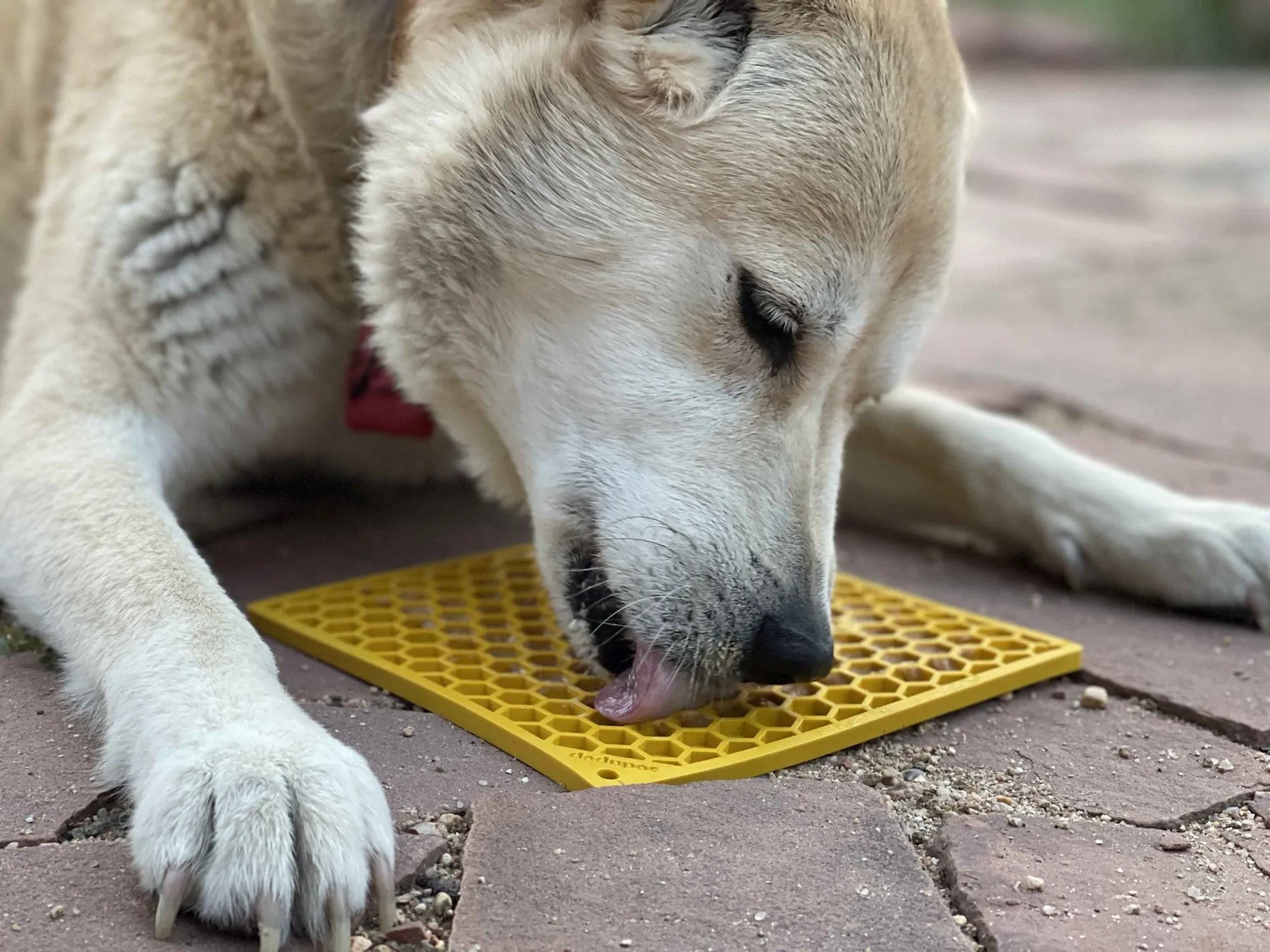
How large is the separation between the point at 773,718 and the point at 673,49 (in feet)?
2.89

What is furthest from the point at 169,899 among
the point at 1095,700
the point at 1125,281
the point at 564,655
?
the point at 1125,281

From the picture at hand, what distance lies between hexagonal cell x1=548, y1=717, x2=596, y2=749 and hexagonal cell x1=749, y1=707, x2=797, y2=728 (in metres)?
0.22

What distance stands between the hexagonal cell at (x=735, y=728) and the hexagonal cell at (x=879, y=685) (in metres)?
0.21

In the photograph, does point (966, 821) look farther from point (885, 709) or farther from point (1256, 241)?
point (1256, 241)

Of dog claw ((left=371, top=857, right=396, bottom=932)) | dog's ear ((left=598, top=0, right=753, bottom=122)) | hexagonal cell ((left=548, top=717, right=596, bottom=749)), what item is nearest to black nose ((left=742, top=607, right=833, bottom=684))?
hexagonal cell ((left=548, top=717, right=596, bottom=749))

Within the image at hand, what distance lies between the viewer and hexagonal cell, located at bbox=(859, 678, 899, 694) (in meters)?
1.86

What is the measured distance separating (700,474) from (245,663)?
1.95ft

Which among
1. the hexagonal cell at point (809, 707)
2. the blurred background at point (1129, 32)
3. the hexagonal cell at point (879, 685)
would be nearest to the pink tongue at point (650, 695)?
the hexagonal cell at point (809, 707)

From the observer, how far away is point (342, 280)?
2.25m

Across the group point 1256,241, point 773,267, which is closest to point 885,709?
point 773,267

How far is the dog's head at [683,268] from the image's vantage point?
172 cm

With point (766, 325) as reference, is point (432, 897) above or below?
below

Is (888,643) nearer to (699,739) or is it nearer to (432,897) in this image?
(699,739)

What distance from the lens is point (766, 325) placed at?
5.76ft
